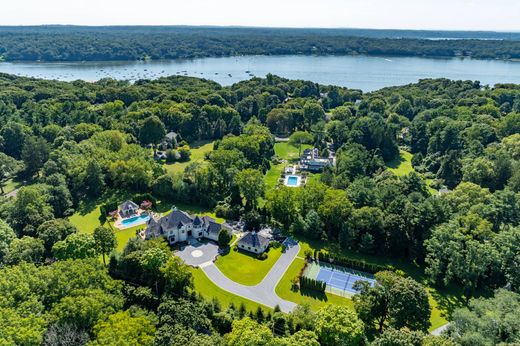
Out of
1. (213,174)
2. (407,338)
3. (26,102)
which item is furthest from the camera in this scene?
(26,102)

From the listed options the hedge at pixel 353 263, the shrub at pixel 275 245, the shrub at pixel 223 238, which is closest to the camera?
the hedge at pixel 353 263

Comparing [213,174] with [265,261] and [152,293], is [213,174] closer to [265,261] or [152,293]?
[265,261]

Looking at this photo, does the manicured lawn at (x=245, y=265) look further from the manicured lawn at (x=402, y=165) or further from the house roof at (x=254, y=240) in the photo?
the manicured lawn at (x=402, y=165)

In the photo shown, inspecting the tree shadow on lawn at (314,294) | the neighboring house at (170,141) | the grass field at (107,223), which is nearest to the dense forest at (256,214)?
the grass field at (107,223)

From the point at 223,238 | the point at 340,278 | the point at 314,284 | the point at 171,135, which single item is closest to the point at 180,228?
the point at 223,238

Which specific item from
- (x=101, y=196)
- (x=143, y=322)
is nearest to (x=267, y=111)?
(x=101, y=196)

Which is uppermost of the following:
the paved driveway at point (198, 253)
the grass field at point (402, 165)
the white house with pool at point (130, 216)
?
the grass field at point (402, 165)

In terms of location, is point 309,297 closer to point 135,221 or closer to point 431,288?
point 431,288

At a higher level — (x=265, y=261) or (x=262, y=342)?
(x=262, y=342)
